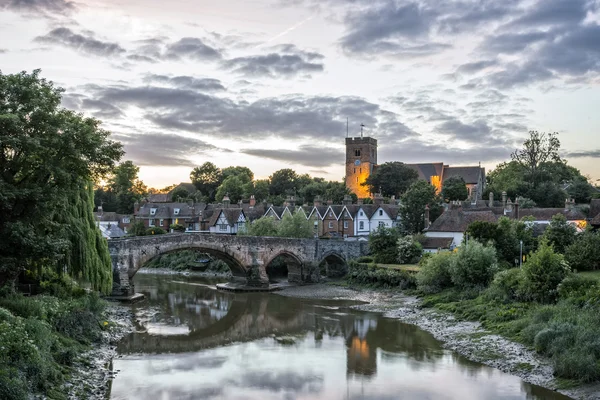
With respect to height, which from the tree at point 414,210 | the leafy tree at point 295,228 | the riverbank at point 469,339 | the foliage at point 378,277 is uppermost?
the tree at point 414,210

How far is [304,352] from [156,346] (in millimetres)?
6872

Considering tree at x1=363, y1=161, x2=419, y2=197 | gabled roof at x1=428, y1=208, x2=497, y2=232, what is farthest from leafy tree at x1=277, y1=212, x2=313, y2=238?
tree at x1=363, y1=161, x2=419, y2=197

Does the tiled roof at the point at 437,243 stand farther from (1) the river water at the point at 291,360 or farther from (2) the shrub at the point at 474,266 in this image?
(1) the river water at the point at 291,360

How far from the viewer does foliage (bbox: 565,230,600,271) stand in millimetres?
35125

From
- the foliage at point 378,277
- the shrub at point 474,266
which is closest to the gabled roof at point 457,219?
the foliage at point 378,277

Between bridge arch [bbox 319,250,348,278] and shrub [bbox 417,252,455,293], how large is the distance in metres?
14.3

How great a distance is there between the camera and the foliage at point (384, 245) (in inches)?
2024

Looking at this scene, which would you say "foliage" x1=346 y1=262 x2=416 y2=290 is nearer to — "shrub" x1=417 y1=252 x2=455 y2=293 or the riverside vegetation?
the riverside vegetation

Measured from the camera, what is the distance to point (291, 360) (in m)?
25.3

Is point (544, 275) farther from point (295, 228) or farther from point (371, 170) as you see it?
point (371, 170)

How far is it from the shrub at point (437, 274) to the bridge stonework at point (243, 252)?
14.2 meters

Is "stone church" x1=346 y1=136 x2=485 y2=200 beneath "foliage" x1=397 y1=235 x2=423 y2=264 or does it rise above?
above

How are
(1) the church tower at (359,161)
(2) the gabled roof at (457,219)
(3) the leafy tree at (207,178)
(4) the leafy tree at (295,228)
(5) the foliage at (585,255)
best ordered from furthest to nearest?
(3) the leafy tree at (207,178) → (1) the church tower at (359,161) → (4) the leafy tree at (295,228) → (2) the gabled roof at (457,219) → (5) the foliage at (585,255)

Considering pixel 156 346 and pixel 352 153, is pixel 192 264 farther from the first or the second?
pixel 352 153
